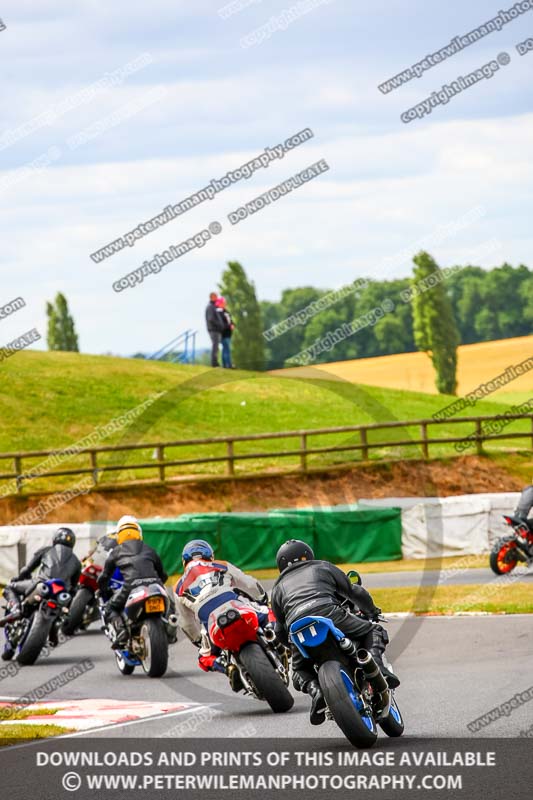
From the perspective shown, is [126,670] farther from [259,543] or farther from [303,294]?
[303,294]

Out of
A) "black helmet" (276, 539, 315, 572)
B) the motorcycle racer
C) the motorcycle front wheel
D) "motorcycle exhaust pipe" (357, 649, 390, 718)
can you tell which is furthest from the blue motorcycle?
the motorcycle front wheel

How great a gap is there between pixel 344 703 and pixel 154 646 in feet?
17.2

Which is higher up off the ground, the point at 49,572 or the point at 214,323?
the point at 214,323

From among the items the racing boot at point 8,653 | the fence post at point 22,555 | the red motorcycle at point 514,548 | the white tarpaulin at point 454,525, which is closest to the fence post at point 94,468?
the fence post at point 22,555

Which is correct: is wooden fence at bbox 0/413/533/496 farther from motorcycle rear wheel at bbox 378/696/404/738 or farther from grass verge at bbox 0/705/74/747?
motorcycle rear wheel at bbox 378/696/404/738

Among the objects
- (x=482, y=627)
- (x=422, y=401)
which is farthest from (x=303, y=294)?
(x=482, y=627)

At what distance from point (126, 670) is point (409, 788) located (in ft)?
23.5

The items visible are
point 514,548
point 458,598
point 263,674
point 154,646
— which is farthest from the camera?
point 514,548

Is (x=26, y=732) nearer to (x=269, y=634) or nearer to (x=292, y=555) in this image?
(x=269, y=634)

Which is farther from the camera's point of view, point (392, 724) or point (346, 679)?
point (392, 724)

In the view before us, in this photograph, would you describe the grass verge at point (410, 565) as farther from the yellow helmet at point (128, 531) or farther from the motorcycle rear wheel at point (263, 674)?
the motorcycle rear wheel at point (263, 674)

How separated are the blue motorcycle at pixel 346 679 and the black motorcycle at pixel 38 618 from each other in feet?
23.1

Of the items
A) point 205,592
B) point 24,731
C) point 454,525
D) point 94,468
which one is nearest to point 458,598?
point 454,525

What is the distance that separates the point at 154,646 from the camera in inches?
538
